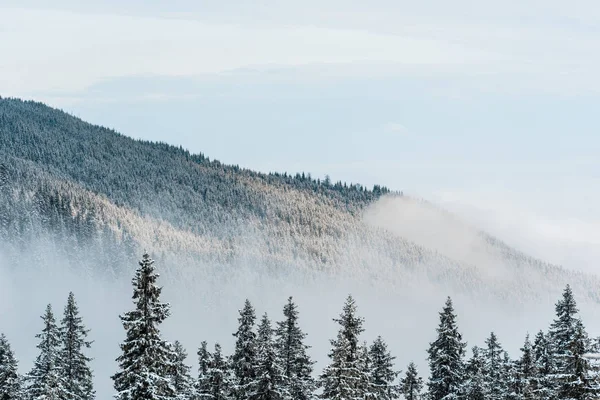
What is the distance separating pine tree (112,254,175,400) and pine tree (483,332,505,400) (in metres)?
25.5

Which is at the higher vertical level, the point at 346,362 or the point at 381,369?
the point at 381,369

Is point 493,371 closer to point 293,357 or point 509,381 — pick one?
point 509,381

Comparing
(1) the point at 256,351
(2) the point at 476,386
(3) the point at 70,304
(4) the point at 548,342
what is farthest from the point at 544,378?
(3) the point at 70,304

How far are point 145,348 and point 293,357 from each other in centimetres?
1803

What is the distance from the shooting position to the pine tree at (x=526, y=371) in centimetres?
5480

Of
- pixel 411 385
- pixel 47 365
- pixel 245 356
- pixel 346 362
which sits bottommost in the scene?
pixel 346 362

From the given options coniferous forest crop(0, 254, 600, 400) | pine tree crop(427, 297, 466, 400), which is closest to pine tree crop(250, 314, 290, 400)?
coniferous forest crop(0, 254, 600, 400)

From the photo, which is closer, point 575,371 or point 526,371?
point 575,371

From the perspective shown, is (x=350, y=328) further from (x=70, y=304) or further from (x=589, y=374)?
(x=70, y=304)

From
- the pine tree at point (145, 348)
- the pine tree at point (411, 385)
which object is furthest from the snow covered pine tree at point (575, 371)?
the pine tree at point (411, 385)

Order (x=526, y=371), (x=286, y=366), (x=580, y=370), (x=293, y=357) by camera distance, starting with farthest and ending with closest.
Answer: (x=293, y=357)
(x=286, y=366)
(x=526, y=371)
(x=580, y=370)

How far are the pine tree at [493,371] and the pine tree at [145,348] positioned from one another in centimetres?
2553

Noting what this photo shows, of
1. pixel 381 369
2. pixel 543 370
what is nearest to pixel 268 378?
pixel 381 369

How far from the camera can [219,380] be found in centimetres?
5506
